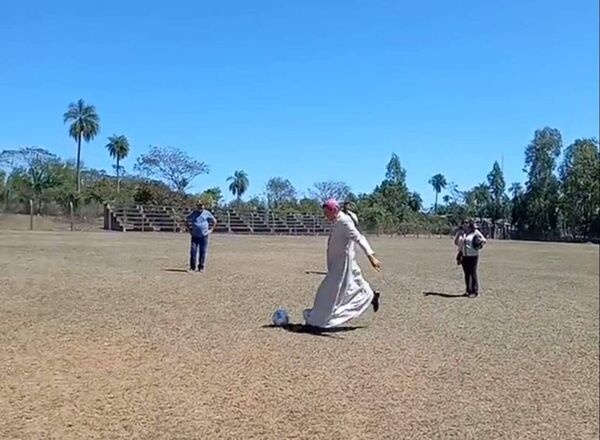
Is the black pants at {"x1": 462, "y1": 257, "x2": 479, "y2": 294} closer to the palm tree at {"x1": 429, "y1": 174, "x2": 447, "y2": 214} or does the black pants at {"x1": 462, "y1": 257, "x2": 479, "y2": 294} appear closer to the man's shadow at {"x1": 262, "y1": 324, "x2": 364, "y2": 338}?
the man's shadow at {"x1": 262, "y1": 324, "x2": 364, "y2": 338}

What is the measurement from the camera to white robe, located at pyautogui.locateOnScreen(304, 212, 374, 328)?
7.58 meters

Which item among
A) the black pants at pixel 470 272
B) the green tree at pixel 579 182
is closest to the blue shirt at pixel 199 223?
the black pants at pixel 470 272

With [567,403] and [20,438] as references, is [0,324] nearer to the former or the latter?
[20,438]

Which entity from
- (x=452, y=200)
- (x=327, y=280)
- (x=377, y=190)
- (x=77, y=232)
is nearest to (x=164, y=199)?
(x=77, y=232)

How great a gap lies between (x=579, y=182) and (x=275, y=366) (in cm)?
4235

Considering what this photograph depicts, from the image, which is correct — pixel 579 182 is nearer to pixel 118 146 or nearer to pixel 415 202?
pixel 415 202

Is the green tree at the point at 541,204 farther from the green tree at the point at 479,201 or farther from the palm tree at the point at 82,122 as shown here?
the palm tree at the point at 82,122

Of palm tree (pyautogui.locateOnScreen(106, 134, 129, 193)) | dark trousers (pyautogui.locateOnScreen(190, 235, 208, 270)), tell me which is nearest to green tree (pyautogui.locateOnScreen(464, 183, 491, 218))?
dark trousers (pyautogui.locateOnScreen(190, 235, 208, 270))

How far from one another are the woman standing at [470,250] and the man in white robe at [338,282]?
483 centimetres

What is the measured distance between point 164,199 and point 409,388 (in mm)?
24701

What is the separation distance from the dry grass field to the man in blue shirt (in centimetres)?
227

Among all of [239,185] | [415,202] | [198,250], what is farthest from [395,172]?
[198,250]

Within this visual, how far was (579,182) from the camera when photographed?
44.0 m

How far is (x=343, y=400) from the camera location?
16.4ft
